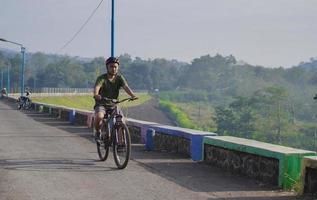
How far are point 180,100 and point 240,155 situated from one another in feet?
519

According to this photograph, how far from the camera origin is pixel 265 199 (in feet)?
20.4

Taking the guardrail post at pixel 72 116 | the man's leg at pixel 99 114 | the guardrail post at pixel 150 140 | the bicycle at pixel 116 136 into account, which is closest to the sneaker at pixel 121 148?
the bicycle at pixel 116 136

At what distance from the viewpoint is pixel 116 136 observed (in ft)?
28.4

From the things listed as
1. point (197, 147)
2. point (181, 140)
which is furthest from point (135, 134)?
point (197, 147)

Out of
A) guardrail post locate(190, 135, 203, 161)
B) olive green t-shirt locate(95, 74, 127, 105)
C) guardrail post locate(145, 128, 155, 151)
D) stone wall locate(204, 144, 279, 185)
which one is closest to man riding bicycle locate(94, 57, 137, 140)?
olive green t-shirt locate(95, 74, 127, 105)

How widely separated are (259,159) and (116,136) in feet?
8.23

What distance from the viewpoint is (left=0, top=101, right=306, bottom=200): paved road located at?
20.9 feet

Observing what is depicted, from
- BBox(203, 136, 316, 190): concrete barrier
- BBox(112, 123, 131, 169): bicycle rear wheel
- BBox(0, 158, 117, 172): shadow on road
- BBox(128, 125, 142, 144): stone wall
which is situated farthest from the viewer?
BBox(128, 125, 142, 144): stone wall

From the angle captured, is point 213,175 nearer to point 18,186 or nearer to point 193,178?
point 193,178

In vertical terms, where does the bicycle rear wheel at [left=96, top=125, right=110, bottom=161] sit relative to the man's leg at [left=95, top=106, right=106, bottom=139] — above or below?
below

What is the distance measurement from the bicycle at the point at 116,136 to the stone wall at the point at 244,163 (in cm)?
155

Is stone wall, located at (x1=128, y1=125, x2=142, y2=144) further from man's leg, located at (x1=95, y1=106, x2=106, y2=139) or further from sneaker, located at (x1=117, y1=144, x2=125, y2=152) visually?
sneaker, located at (x1=117, y1=144, x2=125, y2=152)

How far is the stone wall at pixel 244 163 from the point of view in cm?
711

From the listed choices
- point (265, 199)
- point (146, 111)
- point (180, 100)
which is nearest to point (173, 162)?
point (265, 199)
